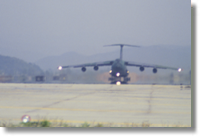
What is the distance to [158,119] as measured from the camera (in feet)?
21.9

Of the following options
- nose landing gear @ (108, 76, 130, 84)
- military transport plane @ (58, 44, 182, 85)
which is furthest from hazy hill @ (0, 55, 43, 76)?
nose landing gear @ (108, 76, 130, 84)

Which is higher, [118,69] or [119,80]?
[118,69]

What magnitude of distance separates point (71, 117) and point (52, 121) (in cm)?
65

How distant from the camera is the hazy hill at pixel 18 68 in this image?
2052cm

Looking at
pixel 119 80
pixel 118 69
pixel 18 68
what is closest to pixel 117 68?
pixel 118 69

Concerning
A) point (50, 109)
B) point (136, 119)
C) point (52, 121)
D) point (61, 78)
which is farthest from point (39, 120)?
point (61, 78)

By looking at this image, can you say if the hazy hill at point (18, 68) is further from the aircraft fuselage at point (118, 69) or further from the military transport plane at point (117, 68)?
the aircraft fuselage at point (118, 69)

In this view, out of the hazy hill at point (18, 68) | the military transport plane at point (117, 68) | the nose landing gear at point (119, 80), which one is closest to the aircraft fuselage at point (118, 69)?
the military transport plane at point (117, 68)

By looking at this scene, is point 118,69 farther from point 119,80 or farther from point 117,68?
point 119,80

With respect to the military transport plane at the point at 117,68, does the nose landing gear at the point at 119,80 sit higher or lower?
lower

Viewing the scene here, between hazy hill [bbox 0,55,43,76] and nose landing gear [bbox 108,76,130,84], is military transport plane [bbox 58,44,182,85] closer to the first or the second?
nose landing gear [bbox 108,76,130,84]

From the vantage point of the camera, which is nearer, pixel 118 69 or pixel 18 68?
pixel 18 68

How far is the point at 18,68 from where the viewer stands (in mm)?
24859

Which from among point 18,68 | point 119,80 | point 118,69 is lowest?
point 119,80
